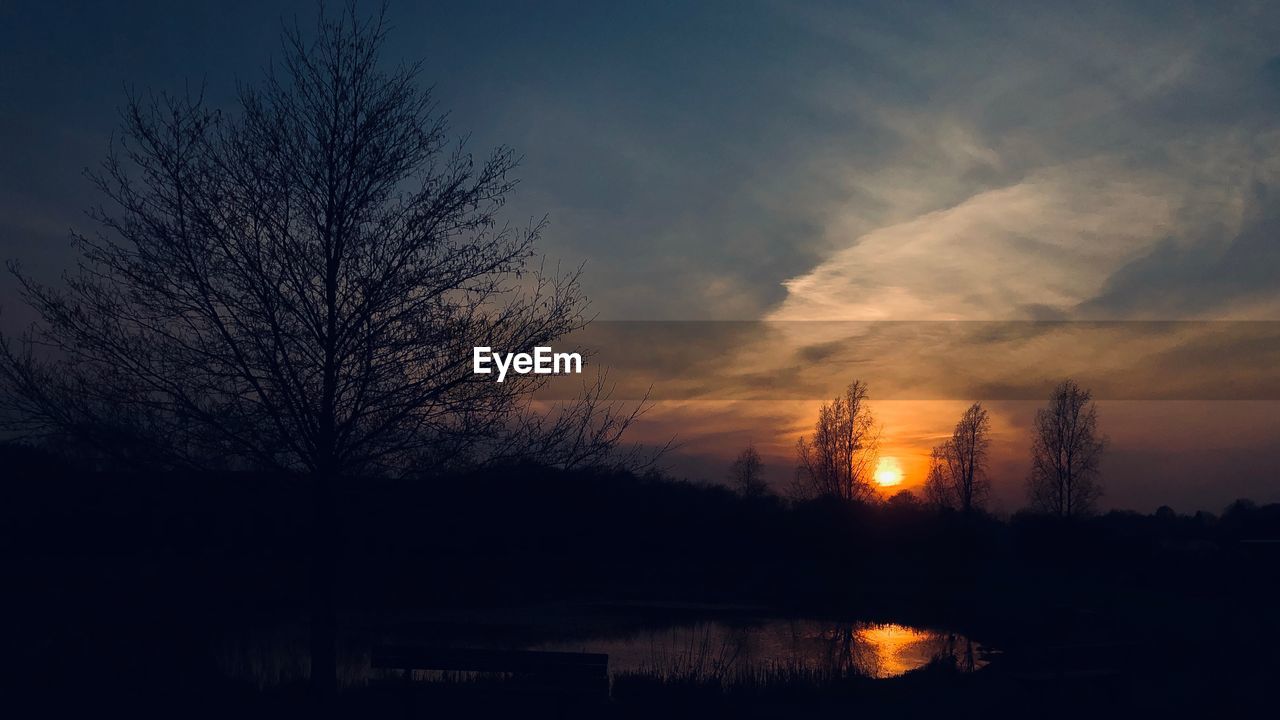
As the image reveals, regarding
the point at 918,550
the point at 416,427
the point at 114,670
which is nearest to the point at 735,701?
the point at 416,427

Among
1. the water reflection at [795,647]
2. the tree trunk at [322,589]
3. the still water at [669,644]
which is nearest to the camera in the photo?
the tree trunk at [322,589]

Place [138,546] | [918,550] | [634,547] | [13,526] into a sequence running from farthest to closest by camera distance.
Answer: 1. [634,547]
2. [918,550]
3. [138,546]
4. [13,526]

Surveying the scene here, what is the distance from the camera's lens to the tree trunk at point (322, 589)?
868 cm

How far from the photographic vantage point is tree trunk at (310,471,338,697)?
8.68 metres

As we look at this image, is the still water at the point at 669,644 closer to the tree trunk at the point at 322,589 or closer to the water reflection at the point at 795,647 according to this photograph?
the water reflection at the point at 795,647

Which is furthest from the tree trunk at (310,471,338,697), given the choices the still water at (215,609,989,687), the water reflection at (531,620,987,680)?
the water reflection at (531,620,987,680)

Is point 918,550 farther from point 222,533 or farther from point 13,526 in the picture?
point 13,526

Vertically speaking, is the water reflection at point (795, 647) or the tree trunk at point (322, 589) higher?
the tree trunk at point (322, 589)

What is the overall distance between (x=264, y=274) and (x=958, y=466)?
5714 cm

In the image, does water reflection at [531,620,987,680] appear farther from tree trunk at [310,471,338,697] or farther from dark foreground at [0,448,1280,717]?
tree trunk at [310,471,338,697]

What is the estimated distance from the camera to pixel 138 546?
2394cm

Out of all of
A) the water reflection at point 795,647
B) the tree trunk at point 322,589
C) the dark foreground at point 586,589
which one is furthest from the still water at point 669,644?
the tree trunk at point 322,589

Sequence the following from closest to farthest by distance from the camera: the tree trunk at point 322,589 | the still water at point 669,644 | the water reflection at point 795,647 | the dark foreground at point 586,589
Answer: the tree trunk at point 322,589 → the dark foreground at point 586,589 → the still water at point 669,644 → the water reflection at point 795,647

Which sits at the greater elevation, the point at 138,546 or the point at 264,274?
the point at 264,274
